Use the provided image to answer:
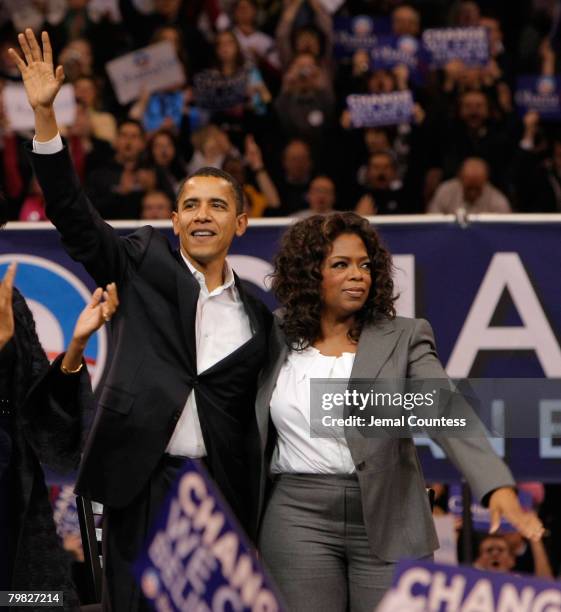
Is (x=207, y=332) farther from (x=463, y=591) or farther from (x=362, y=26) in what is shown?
(x=362, y=26)

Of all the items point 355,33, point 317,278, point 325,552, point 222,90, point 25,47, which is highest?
point 355,33

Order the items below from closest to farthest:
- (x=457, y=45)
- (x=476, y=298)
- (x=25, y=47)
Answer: (x=25, y=47)
(x=476, y=298)
(x=457, y=45)

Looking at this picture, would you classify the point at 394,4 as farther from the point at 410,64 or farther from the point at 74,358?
the point at 74,358

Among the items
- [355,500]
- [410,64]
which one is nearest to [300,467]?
[355,500]

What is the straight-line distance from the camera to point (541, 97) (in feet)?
29.1

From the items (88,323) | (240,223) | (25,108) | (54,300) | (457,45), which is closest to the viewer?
(88,323)

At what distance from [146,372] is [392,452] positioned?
715mm

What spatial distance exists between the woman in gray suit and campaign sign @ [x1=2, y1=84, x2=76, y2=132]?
3.92m

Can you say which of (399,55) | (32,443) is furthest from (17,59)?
(399,55)

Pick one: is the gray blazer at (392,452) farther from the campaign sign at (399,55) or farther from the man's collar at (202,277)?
the campaign sign at (399,55)

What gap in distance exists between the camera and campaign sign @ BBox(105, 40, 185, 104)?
8758 millimetres

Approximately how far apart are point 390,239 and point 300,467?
6.06 ft

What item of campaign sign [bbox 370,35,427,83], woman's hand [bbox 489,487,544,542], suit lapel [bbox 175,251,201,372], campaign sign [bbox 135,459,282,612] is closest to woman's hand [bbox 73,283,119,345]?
suit lapel [bbox 175,251,201,372]

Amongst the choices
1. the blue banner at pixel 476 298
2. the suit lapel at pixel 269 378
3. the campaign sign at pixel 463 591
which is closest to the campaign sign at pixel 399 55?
the blue banner at pixel 476 298
